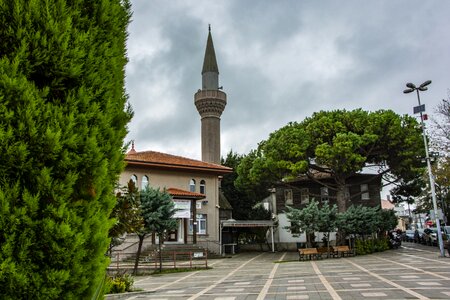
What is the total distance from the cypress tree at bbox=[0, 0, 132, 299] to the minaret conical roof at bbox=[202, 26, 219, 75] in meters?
53.2

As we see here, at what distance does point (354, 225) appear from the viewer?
2911 cm

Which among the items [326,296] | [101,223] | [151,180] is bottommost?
[326,296]

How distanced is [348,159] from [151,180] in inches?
607

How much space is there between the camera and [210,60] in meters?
56.9

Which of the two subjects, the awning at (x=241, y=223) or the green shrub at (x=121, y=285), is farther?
the awning at (x=241, y=223)

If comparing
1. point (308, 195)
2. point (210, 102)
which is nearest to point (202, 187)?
point (308, 195)

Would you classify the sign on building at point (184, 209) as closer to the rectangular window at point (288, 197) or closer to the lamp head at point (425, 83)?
the rectangular window at point (288, 197)

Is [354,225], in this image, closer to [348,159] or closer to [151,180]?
[348,159]

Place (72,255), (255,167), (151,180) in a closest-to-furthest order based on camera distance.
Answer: (72,255) → (151,180) → (255,167)

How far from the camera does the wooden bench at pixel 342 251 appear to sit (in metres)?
27.6

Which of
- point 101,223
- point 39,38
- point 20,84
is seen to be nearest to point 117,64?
point 39,38

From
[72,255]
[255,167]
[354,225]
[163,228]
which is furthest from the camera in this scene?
[255,167]

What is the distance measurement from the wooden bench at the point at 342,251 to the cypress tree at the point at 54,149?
26.2 metres

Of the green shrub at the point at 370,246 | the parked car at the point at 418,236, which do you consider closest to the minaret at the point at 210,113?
the green shrub at the point at 370,246
